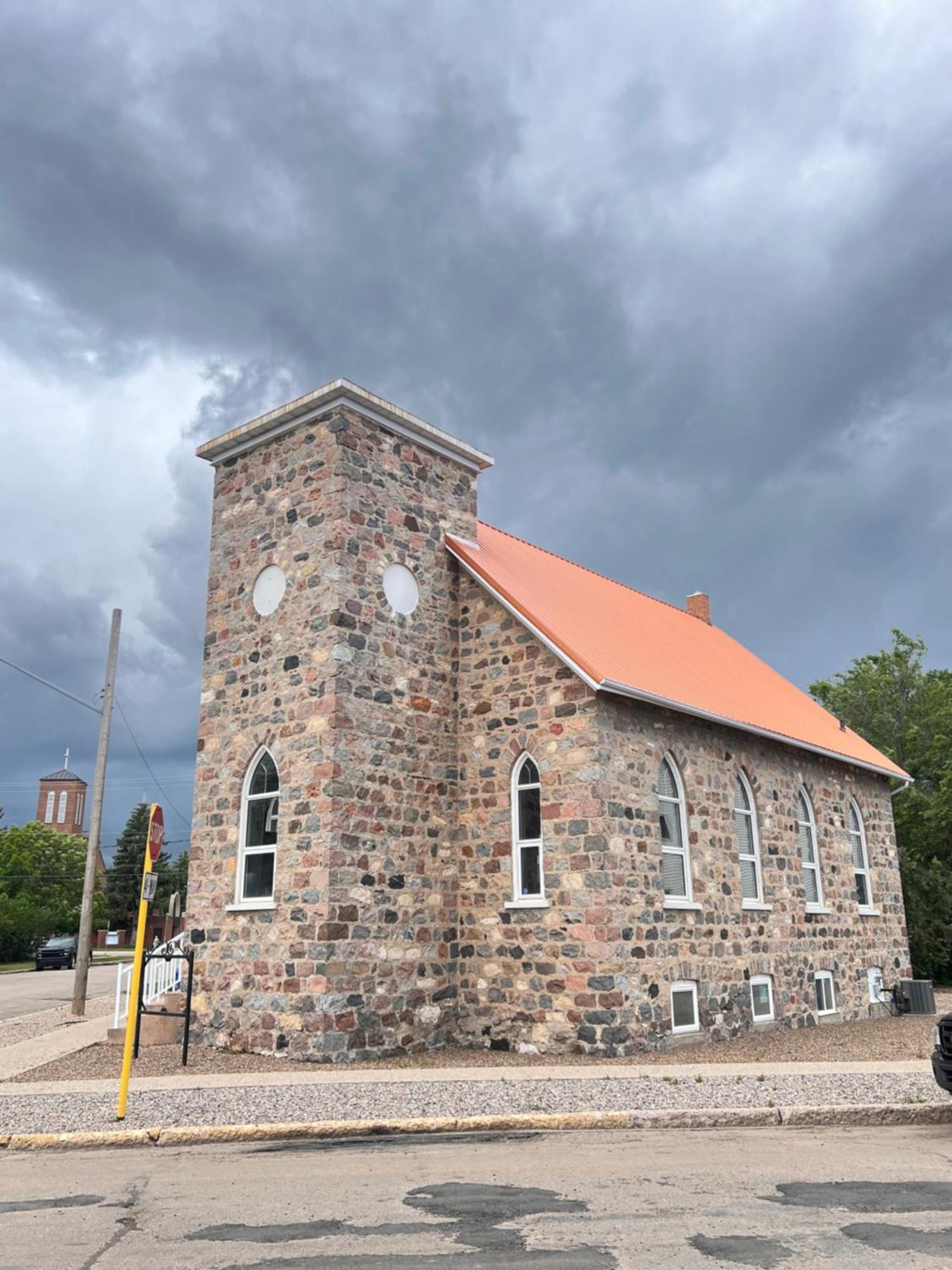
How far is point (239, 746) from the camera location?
581 inches

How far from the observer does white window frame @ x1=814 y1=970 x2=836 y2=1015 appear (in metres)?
17.8

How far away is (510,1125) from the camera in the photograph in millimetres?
8852

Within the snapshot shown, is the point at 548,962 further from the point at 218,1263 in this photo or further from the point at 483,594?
the point at 218,1263

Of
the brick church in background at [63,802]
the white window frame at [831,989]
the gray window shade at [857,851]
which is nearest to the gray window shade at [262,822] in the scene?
the white window frame at [831,989]

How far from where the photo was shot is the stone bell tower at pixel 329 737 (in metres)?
13.2

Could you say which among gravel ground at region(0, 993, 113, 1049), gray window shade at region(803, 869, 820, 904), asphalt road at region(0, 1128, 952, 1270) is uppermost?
gray window shade at region(803, 869, 820, 904)

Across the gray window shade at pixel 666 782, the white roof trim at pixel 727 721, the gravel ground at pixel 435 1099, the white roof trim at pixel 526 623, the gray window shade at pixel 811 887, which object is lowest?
the gravel ground at pixel 435 1099

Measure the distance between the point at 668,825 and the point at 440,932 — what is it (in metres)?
3.56

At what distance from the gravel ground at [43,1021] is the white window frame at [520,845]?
799cm

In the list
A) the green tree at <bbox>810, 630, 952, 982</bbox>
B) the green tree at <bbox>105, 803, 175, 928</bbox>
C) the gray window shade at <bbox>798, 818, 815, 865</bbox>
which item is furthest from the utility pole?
the green tree at <bbox>105, 803, 175, 928</bbox>

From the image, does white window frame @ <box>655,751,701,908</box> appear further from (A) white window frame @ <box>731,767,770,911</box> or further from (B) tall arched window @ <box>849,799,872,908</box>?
(B) tall arched window @ <box>849,799,872,908</box>

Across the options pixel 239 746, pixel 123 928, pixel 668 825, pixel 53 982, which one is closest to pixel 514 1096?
pixel 668 825

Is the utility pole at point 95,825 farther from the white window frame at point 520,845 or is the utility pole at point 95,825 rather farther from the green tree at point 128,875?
the green tree at point 128,875

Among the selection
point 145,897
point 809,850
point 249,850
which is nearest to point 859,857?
point 809,850
